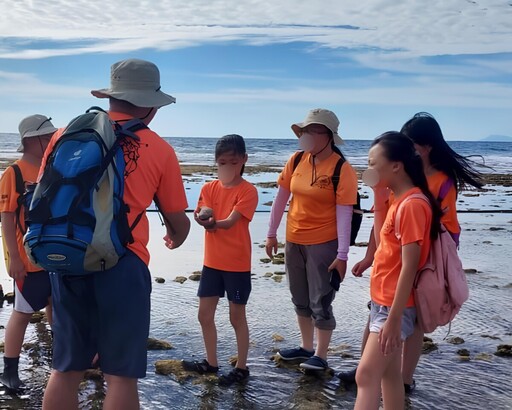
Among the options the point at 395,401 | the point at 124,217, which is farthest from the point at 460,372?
the point at 124,217

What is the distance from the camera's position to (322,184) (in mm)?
5320

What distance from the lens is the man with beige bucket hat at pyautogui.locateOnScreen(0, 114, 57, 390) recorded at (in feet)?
15.8

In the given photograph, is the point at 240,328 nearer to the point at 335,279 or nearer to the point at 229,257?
the point at 229,257

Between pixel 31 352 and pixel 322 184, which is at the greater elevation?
pixel 322 184

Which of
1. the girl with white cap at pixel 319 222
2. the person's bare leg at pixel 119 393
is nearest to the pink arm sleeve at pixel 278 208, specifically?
the girl with white cap at pixel 319 222

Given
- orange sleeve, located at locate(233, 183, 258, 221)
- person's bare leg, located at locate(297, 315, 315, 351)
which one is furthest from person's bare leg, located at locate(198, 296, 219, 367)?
person's bare leg, located at locate(297, 315, 315, 351)

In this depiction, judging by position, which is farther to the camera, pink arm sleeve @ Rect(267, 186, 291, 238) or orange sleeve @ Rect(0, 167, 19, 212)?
pink arm sleeve @ Rect(267, 186, 291, 238)

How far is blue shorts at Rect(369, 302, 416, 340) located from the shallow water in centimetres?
124

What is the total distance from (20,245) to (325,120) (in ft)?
8.45

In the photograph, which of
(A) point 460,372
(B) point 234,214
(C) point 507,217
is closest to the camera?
(B) point 234,214

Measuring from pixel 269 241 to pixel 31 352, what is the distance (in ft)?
7.45

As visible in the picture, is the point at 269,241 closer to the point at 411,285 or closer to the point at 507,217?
the point at 411,285

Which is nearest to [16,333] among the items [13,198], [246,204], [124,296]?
[13,198]

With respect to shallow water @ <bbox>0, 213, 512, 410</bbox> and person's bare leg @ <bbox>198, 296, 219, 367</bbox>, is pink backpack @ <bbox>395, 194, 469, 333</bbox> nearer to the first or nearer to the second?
shallow water @ <bbox>0, 213, 512, 410</bbox>
